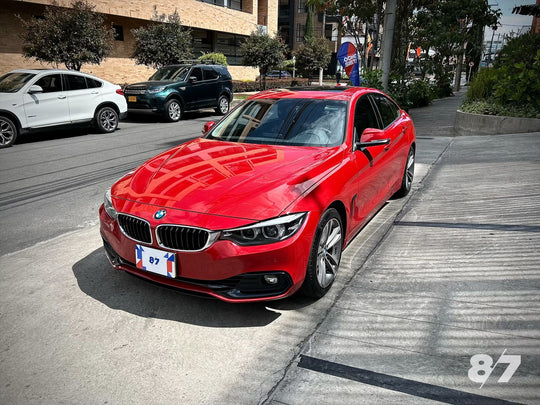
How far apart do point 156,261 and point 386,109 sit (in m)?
3.71

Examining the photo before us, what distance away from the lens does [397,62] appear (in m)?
16.8

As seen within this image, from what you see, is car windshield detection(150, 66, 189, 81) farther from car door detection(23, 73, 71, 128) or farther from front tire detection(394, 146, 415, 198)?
front tire detection(394, 146, 415, 198)

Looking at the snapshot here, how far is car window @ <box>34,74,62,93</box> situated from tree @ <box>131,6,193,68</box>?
9.18 metres

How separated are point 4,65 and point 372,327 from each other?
22336 mm

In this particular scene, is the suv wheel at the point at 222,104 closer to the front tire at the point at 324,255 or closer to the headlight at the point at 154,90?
the headlight at the point at 154,90

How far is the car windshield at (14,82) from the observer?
1050 cm

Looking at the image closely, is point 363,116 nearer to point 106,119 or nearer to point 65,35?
point 106,119

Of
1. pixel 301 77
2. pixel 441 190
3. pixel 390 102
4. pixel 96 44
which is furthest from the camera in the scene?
pixel 301 77

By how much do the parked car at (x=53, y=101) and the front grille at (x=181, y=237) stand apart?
898 cm

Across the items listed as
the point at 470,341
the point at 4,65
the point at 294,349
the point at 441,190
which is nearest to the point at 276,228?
the point at 294,349

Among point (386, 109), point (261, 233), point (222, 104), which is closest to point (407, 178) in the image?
point (386, 109)

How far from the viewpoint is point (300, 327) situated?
10.1 ft

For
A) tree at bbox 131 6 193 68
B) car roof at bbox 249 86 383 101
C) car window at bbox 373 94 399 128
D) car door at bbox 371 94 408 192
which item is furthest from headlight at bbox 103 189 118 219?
tree at bbox 131 6 193 68

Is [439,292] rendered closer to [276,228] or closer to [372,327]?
[372,327]
